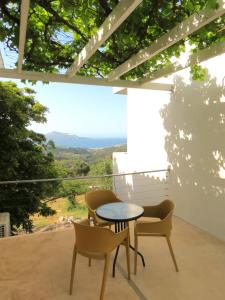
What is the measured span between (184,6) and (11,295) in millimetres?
3502

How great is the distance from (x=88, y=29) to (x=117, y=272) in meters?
3.05

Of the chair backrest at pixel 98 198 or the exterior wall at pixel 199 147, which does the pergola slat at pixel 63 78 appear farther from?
the chair backrest at pixel 98 198

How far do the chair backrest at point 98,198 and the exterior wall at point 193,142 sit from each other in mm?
1621

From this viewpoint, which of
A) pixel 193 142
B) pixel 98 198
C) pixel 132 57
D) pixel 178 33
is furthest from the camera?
pixel 193 142

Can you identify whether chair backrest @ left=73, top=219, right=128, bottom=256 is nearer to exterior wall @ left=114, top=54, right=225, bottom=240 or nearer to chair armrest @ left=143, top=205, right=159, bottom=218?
chair armrest @ left=143, top=205, right=159, bottom=218

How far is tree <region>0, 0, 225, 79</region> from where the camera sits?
105 inches

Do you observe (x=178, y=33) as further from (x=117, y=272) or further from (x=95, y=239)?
(x=117, y=272)

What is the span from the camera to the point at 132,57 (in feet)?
11.7

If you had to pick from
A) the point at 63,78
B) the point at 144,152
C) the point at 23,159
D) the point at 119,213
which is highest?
the point at 63,78

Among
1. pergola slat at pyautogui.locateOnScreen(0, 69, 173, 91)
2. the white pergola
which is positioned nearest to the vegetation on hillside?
pergola slat at pyautogui.locateOnScreen(0, 69, 173, 91)

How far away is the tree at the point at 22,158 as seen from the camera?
6.97 metres

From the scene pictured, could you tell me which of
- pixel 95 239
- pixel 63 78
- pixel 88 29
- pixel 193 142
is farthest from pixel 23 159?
pixel 95 239

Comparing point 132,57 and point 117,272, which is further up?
point 132,57

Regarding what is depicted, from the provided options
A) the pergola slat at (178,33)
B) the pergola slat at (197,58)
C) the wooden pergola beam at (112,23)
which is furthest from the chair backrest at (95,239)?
the pergola slat at (197,58)
